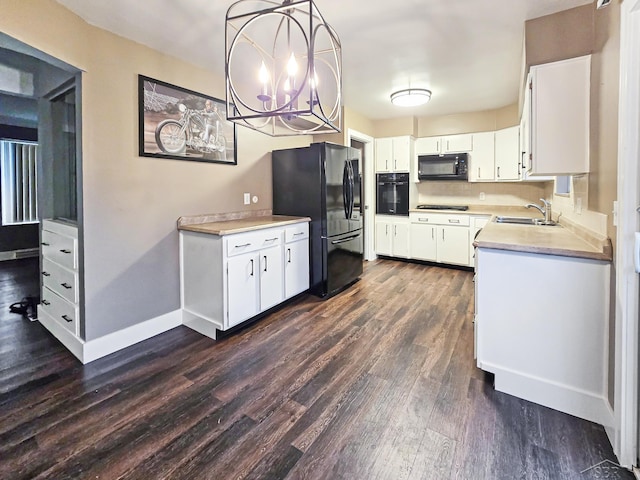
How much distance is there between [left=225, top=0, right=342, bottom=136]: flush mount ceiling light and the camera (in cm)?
149

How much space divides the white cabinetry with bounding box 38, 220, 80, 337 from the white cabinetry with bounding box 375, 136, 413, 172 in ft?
14.7

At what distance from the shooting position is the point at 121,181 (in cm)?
252

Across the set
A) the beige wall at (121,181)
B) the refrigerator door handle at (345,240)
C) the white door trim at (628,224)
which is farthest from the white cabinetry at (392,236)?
the white door trim at (628,224)

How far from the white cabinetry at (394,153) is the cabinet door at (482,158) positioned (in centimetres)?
96

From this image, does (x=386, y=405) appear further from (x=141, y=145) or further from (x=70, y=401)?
(x=141, y=145)

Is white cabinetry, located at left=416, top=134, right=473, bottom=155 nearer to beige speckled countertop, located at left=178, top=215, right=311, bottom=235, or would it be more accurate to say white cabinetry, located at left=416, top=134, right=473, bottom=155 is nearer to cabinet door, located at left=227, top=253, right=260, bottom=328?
beige speckled countertop, located at left=178, top=215, right=311, bottom=235

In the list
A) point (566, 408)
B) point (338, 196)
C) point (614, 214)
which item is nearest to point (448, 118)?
point (338, 196)

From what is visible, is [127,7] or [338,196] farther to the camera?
[338,196]

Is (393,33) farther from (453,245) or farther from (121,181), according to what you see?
(453,245)

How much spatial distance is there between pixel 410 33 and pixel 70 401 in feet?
11.3

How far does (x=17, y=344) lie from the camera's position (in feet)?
8.49

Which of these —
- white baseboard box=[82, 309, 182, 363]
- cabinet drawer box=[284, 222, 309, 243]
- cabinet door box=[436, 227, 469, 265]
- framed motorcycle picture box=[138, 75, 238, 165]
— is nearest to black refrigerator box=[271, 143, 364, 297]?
cabinet drawer box=[284, 222, 309, 243]

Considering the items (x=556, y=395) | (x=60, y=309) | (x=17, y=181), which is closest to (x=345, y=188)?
(x=556, y=395)

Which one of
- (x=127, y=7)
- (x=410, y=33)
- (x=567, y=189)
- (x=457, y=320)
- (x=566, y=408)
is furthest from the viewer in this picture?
(x=457, y=320)
